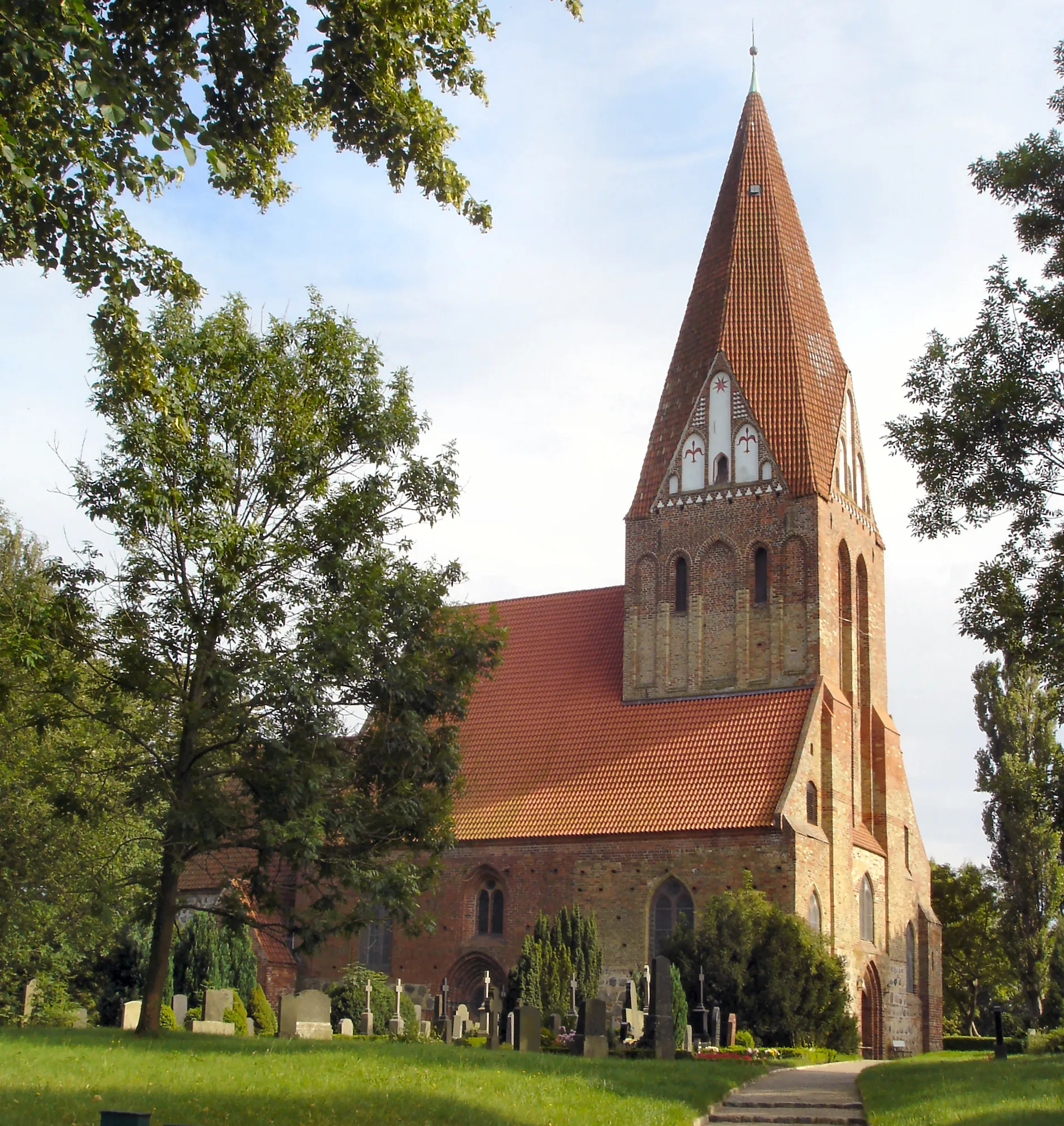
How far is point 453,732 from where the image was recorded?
60.6 feet

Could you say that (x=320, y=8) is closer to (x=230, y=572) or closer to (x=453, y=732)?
(x=230, y=572)

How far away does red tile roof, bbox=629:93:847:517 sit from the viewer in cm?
3259

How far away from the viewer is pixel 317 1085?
11.4 m

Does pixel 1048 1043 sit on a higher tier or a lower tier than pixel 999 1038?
lower

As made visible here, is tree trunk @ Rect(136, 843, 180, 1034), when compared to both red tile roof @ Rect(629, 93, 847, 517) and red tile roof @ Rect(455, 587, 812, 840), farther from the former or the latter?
red tile roof @ Rect(629, 93, 847, 517)

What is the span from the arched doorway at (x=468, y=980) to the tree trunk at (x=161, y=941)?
1515 centimetres

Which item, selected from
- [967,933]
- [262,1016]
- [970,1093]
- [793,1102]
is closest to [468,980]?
[262,1016]

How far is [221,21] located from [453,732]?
36.3 ft

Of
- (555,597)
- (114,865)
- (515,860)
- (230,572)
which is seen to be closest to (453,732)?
(230,572)

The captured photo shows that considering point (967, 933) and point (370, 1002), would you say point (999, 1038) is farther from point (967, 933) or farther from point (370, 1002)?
point (967, 933)

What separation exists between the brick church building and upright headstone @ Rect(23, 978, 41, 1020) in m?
7.24

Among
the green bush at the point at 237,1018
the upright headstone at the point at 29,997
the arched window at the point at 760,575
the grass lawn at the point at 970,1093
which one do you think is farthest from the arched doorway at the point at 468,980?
the grass lawn at the point at 970,1093

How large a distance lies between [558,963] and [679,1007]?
3683 millimetres

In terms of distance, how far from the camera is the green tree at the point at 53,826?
54.1ft
